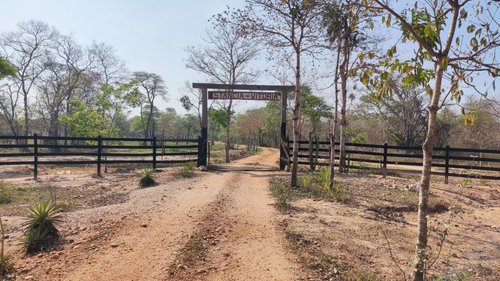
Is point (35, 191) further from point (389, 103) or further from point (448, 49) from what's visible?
point (389, 103)

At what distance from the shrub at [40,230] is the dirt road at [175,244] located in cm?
32

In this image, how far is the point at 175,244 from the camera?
5.05 metres

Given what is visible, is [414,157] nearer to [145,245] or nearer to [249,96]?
[249,96]

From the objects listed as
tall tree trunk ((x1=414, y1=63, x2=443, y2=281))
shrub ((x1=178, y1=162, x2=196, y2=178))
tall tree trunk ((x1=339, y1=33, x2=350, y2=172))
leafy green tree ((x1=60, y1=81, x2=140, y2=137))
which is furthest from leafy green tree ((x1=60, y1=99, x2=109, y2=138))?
tall tree trunk ((x1=414, y1=63, x2=443, y2=281))

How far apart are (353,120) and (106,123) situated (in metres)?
27.1

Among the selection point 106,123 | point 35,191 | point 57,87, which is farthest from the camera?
point 57,87

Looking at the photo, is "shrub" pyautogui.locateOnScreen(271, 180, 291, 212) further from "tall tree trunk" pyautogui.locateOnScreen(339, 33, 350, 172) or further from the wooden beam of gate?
the wooden beam of gate

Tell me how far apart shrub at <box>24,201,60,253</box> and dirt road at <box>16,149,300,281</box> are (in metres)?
0.32

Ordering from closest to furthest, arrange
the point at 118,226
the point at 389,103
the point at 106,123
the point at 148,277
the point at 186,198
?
the point at 148,277, the point at 118,226, the point at 186,198, the point at 106,123, the point at 389,103

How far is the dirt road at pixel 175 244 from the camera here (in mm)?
4203

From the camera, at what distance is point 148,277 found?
13.3ft

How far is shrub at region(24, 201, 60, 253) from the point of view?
4.93 meters

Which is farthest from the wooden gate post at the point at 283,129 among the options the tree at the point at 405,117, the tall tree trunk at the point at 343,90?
the tree at the point at 405,117

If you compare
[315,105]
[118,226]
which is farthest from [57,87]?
[118,226]
